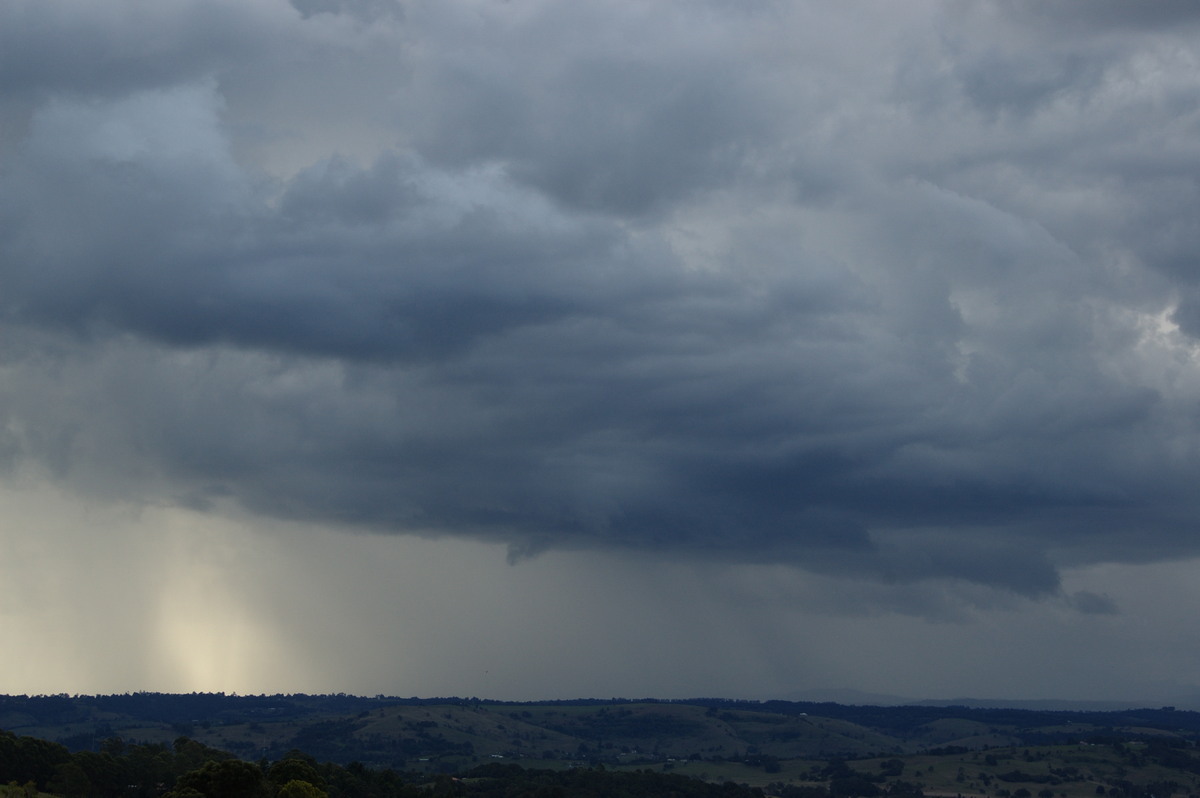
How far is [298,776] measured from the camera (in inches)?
6934

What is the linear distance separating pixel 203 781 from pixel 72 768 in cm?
6460

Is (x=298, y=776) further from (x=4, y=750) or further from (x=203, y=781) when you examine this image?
(x=4, y=750)

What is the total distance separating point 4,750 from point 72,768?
11.8 meters

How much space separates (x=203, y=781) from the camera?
146125 mm

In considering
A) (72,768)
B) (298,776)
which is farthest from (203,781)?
(72,768)

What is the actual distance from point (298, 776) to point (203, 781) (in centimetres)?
3146

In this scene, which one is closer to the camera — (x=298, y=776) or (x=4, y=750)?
(x=298, y=776)

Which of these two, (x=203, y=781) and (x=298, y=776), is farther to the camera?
(x=298, y=776)

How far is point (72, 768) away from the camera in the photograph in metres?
197

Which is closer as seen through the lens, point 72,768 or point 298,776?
point 298,776

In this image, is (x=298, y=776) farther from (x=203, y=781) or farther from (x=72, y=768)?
(x=72, y=768)

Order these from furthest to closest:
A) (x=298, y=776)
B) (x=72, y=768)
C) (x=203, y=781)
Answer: (x=72, y=768), (x=298, y=776), (x=203, y=781)

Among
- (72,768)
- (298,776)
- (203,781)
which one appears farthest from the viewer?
(72,768)

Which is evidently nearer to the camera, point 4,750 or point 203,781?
point 203,781
